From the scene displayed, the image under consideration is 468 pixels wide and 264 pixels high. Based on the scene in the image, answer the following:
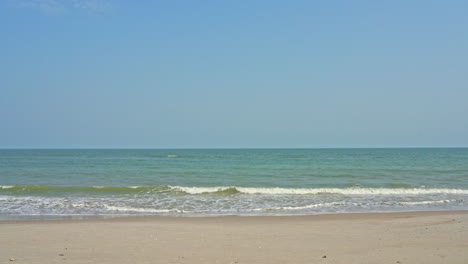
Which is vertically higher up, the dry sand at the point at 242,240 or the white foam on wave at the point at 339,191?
the dry sand at the point at 242,240

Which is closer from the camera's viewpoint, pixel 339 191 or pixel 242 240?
pixel 242 240

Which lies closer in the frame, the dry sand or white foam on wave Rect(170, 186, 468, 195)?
the dry sand

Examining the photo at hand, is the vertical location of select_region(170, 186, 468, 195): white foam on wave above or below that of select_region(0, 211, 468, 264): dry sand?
below

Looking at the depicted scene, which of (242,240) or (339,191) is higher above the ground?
(242,240)

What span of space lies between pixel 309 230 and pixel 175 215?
17.5 ft

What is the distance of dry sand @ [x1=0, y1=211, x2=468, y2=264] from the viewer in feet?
23.3

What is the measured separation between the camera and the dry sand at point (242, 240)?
7105mm

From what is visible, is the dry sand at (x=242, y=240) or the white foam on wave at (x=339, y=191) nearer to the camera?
the dry sand at (x=242, y=240)

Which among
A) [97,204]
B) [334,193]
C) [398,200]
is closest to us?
[97,204]

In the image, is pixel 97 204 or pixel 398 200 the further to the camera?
pixel 398 200

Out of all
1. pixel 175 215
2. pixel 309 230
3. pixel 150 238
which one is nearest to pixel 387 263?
pixel 309 230

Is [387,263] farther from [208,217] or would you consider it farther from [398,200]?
[398,200]

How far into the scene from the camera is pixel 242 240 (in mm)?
8805

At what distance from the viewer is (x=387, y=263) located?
21.8 ft
